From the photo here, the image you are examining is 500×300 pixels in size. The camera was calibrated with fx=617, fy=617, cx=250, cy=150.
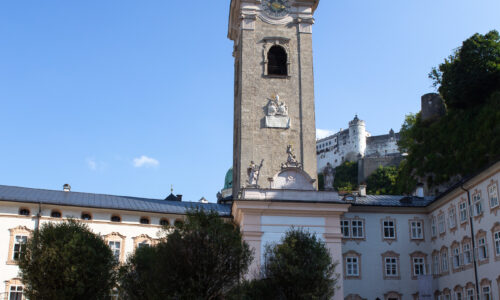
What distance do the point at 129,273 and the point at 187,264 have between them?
26.7 ft

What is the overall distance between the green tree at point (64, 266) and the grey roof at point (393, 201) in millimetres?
18338

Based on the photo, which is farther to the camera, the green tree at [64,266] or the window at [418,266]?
the window at [418,266]

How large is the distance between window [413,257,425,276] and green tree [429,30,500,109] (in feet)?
69.1

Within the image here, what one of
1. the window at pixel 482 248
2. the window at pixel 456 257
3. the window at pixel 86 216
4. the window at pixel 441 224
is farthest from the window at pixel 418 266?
the window at pixel 86 216

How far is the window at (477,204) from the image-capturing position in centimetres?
3468

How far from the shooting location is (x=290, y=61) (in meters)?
42.1

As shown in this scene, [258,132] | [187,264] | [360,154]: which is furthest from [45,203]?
[360,154]

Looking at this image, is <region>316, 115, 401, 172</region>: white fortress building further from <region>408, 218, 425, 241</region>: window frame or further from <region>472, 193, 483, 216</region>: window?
<region>472, 193, 483, 216</region>: window

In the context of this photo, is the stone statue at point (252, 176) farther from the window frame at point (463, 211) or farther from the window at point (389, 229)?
the window frame at point (463, 211)

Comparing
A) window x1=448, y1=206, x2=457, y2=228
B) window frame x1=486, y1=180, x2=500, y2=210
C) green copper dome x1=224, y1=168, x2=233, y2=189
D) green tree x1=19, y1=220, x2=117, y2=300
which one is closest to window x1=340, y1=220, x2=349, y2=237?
window x1=448, y1=206, x2=457, y2=228

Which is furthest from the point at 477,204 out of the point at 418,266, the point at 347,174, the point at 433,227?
the point at 347,174

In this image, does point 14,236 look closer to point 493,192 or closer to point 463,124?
point 493,192

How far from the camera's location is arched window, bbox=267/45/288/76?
1661 inches

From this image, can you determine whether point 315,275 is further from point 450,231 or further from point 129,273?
point 450,231
